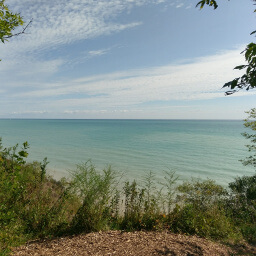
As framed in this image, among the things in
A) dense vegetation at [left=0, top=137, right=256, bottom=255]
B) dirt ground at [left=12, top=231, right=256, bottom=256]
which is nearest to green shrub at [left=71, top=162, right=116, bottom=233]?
dense vegetation at [left=0, top=137, right=256, bottom=255]

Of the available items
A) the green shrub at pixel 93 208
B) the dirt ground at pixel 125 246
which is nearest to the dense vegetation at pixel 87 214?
the green shrub at pixel 93 208

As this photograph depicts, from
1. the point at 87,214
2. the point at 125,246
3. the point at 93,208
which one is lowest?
the point at 125,246

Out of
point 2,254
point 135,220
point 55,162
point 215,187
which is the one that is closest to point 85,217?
point 135,220

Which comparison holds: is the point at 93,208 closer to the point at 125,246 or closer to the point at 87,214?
the point at 87,214

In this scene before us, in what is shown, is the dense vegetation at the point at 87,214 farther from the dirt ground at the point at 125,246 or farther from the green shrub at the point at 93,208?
the dirt ground at the point at 125,246

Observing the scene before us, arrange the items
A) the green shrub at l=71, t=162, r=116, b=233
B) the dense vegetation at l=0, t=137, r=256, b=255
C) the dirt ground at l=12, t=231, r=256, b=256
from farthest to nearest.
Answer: the green shrub at l=71, t=162, r=116, b=233 → the dense vegetation at l=0, t=137, r=256, b=255 → the dirt ground at l=12, t=231, r=256, b=256

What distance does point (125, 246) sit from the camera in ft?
13.7

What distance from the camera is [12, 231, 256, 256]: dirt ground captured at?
3910mm

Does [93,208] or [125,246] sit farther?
[93,208]

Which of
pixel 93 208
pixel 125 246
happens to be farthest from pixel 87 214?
pixel 125 246

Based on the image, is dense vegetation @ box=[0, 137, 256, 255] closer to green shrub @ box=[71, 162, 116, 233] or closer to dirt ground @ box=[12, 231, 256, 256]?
green shrub @ box=[71, 162, 116, 233]

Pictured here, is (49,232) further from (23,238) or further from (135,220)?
(135,220)

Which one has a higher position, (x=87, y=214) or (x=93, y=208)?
(x=93, y=208)

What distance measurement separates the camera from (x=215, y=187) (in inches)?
439
